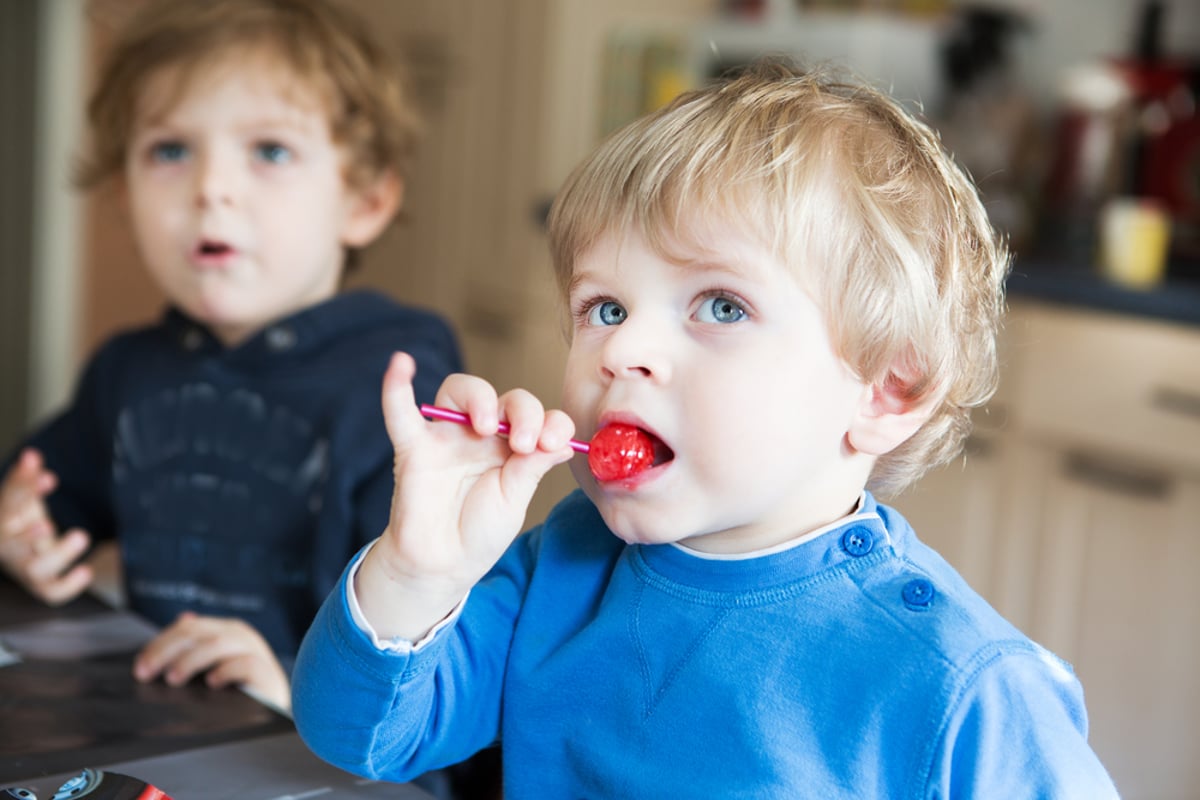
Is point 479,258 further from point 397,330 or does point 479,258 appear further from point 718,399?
point 718,399

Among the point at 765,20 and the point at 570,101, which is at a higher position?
the point at 765,20

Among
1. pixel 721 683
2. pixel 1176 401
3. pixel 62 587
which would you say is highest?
pixel 721 683

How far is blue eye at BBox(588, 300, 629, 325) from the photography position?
75 centimetres

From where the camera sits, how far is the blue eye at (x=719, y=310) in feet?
2.33

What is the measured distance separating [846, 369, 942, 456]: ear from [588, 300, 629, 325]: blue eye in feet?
0.45

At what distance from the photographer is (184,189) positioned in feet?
4.37

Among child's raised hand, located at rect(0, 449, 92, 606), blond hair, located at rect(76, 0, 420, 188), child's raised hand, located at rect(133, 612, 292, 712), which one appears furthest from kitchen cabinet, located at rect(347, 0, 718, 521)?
child's raised hand, located at rect(133, 612, 292, 712)

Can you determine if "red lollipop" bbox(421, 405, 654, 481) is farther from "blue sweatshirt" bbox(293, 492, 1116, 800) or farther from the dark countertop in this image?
the dark countertop

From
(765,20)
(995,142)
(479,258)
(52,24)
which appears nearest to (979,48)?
(995,142)

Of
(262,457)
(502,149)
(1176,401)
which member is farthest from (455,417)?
(502,149)

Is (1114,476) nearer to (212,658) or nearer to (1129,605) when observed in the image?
(1129,605)

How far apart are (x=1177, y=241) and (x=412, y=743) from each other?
2038 millimetres

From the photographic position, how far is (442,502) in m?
0.70

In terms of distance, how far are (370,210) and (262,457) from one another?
12.2 inches
